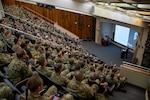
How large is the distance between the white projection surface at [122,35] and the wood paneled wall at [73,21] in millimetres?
2157

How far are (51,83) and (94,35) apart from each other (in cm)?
1112

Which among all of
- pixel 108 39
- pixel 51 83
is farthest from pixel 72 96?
pixel 108 39

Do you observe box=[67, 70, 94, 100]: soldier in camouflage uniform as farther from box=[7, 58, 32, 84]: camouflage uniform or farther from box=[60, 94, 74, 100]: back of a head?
box=[7, 58, 32, 84]: camouflage uniform

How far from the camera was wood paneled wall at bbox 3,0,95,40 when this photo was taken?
45.1 feet

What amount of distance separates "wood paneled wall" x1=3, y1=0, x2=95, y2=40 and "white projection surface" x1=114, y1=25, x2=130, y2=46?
2.16 metres

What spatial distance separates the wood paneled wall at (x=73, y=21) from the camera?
1374 centimetres

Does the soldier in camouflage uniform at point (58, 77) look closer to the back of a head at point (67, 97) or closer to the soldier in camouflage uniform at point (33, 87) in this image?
the back of a head at point (67, 97)

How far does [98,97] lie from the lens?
3721mm

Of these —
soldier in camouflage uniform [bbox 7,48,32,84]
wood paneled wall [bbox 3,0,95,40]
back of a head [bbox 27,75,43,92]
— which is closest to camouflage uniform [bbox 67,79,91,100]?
soldier in camouflage uniform [bbox 7,48,32,84]

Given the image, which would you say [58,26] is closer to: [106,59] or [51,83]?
[106,59]

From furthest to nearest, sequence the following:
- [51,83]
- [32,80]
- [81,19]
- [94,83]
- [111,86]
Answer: [81,19]
[111,86]
[94,83]
[51,83]
[32,80]

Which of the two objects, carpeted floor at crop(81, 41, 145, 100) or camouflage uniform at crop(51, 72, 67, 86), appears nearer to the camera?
camouflage uniform at crop(51, 72, 67, 86)

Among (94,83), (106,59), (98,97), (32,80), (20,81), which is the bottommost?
(106,59)

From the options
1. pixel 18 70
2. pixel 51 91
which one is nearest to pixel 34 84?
pixel 51 91
